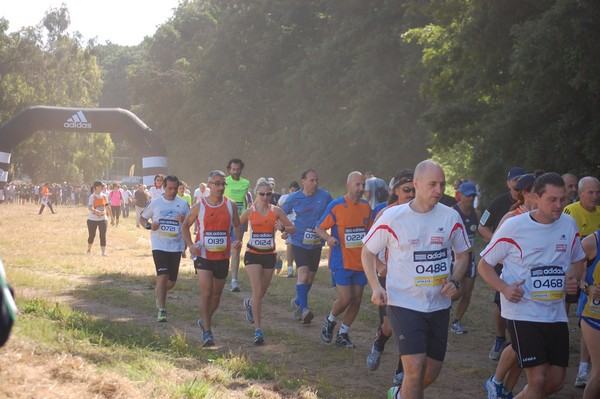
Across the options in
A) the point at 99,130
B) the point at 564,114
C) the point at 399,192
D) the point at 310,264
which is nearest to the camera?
the point at 399,192

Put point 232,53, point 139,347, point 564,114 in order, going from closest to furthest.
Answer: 1. point 139,347
2. point 564,114
3. point 232,53

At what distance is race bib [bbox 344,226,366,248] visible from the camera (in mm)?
10469

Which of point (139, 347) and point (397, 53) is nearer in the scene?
point (139, 347)

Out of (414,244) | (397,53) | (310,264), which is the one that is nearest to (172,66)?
(397,53)

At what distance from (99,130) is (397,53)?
15.3m

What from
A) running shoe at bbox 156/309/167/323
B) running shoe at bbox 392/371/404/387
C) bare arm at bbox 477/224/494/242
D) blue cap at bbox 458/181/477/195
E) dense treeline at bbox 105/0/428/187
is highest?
dense treeline at bbox 105/0/428/187

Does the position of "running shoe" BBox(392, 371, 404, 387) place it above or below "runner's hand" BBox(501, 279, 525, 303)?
below

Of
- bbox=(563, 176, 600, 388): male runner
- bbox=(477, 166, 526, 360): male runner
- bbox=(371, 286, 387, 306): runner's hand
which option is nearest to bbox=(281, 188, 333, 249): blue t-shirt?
bbox=(477, 166, 526, 360): male runner

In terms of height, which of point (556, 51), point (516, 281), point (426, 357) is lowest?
point (426, 357)

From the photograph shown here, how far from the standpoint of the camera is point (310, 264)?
493 inches

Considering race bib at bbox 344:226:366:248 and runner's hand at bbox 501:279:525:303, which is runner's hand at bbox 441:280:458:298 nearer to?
runner's hand at bbox 501:279:525:303

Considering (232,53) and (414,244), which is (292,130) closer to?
(232,53)

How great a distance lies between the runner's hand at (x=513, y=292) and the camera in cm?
637

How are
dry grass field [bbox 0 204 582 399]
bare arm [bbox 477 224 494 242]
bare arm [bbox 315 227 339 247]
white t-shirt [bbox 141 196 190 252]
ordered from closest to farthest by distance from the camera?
dry grass field [bbox 0 204 582 399], bare arm [bbox 477 224 494 242], bare arm [bbox 315 227 339 247], white t-shirt [bbox 141 196 190 252]
